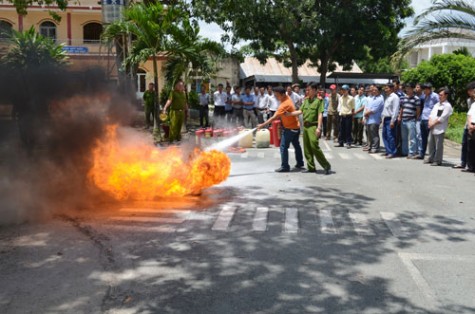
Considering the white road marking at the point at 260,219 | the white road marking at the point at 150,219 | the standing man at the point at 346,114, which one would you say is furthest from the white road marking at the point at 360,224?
the standing man at the point at 346,114

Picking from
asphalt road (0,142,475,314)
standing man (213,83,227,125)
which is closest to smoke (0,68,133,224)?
asphalt road (0,142,475,314)

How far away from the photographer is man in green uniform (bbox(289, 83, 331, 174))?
968cm

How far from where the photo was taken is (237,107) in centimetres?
1830

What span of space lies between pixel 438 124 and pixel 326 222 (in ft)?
18.8

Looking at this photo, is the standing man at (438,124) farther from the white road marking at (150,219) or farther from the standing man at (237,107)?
the standing man at (237,107)

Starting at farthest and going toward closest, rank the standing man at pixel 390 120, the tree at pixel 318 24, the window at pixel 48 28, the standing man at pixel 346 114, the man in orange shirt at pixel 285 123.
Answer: the window at pixel 48 28 → the tree at pixel 318 24 → the standing man at pixel 346 114 → the standing man at pixel 390 120 → the man in orange shirt at pixel 285 123

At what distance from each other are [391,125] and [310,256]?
797 cm

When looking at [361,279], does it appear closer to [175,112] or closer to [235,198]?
[235,198]

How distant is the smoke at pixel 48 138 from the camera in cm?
645

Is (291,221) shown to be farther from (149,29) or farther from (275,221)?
(149,29)

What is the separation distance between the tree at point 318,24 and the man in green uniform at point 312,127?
11.3 m

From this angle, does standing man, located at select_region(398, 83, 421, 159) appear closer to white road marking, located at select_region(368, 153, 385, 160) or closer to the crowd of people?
the crowd of people

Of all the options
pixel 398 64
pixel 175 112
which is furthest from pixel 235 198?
pixel 398 64

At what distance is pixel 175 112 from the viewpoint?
493 inches
